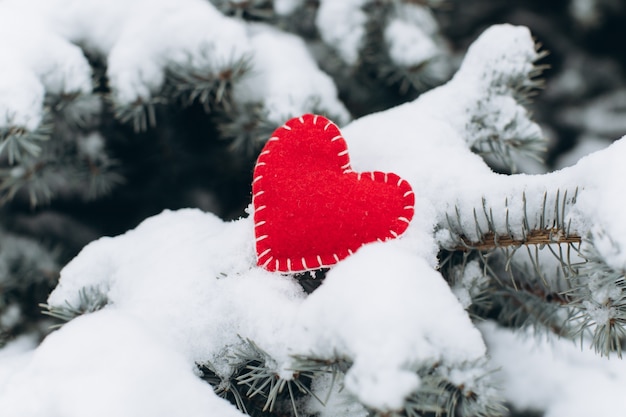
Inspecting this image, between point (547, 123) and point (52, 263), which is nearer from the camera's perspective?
point (52, 263)

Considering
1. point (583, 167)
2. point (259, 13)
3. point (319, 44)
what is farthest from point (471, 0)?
point (583, 167)

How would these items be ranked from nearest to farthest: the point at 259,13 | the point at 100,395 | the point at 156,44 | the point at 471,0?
1. the point at 100,395
2. the point at 156,44
3. the point at 259,13
4. the point at 471,0

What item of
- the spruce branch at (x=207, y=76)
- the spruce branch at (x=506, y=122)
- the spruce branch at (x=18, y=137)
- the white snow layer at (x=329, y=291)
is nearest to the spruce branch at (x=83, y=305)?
the white snow layer at (x=329, y=291)

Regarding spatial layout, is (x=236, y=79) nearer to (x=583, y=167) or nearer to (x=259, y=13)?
(x=259, y=13)

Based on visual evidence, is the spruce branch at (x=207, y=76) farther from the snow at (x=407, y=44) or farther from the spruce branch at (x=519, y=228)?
the spruce branch at (x=519, y=228)

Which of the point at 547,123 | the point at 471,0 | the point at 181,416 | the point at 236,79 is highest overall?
the point at 471,0
